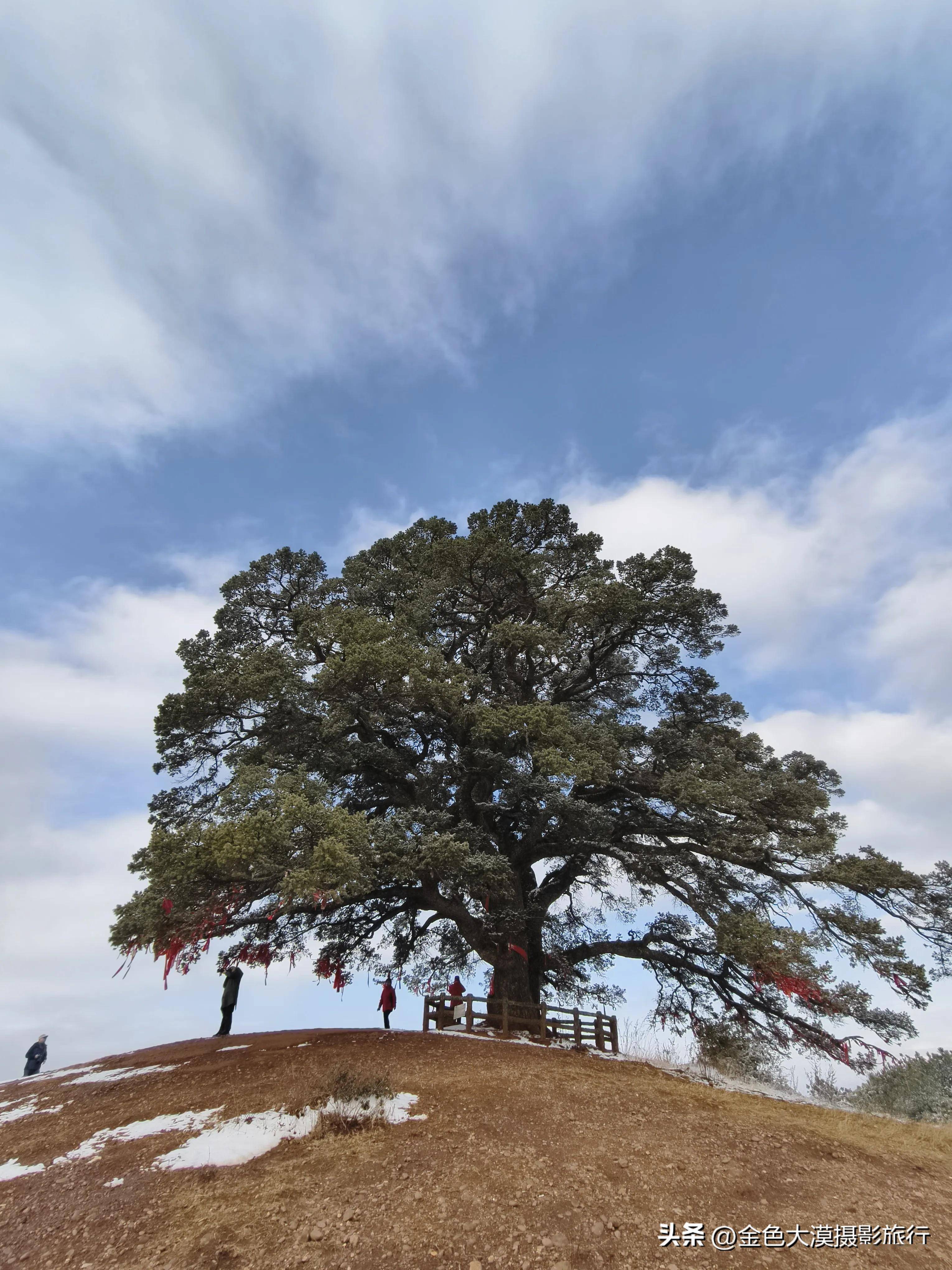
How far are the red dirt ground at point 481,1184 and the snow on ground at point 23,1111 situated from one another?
19cm

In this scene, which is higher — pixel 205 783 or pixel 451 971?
pixel 205 783

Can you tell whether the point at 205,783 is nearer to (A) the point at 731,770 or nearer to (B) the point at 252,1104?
(B) the point at 252,1104

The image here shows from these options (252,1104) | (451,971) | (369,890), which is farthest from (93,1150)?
(451,971)

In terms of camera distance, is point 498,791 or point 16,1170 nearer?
point 16,1170

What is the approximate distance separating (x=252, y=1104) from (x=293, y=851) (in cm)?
350

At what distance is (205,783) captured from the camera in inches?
661

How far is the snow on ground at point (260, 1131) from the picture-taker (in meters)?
7.67

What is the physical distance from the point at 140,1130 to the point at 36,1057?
35.6ft

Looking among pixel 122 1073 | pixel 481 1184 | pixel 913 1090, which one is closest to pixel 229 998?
pixel 122 1073

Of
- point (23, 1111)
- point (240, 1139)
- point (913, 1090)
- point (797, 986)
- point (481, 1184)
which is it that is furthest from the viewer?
point (913, 1090)

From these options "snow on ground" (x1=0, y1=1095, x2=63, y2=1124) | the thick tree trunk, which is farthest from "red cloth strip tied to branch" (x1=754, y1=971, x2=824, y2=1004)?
"snow on ground" (x1=0, y1=1095, x2=63, y2=1124)

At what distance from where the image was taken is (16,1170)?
26.3 ft

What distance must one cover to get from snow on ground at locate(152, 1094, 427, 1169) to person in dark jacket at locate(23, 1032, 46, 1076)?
11392 millimetres

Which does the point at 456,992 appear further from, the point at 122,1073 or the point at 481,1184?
the point at 481,1184
